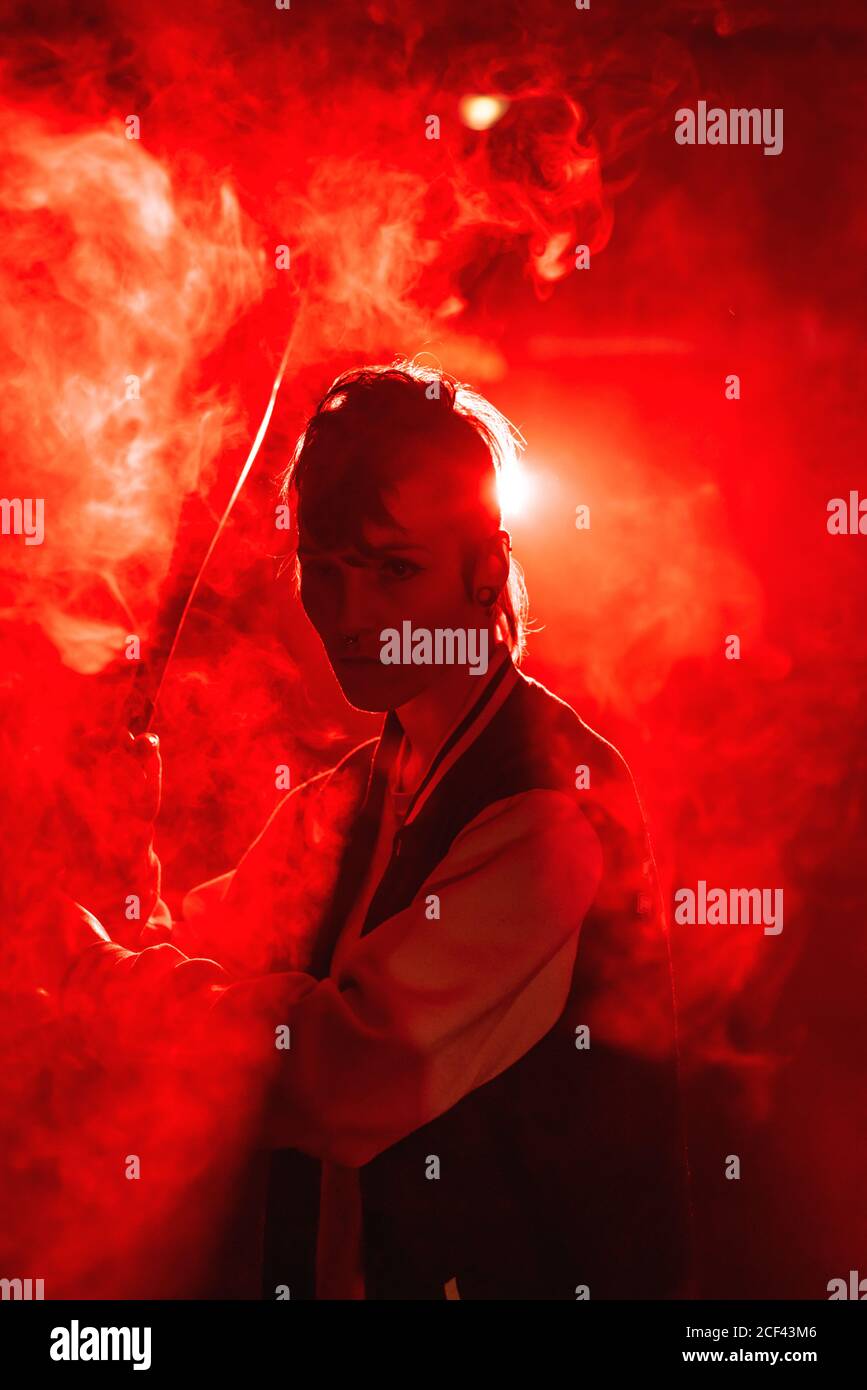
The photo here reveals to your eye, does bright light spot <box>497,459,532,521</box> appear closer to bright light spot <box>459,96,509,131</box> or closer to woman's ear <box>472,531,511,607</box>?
woman's ear <box>472,531,511,607</box>

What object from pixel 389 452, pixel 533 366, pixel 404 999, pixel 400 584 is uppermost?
pixel 533 366

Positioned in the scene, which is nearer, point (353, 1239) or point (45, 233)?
point (353, 1239)

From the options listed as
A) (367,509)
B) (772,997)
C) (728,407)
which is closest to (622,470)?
(728,407)

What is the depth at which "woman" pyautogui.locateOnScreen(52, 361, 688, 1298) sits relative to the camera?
1677 millimetres

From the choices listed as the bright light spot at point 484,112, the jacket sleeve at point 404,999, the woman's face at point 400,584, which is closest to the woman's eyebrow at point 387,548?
the woman's face at point 400,584

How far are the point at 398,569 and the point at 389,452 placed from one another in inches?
7.0

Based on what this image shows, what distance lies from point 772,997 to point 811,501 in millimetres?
864

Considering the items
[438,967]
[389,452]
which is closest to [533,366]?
[389,452]

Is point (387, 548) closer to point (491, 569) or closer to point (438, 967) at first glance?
point (491, 569)

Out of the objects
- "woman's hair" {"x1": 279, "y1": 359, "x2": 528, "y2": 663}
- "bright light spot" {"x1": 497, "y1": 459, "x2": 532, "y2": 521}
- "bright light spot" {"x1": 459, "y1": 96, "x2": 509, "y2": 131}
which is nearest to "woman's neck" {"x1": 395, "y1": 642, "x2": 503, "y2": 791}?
"woman's hair" {"x1": 279, "y1": 359, "x2": 528, "y2": 663}

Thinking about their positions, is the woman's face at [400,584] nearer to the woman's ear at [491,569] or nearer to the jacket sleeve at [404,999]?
the woman's ear at [491,569]

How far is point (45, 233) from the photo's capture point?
6.41ft

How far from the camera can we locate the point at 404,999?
1.62 meters
